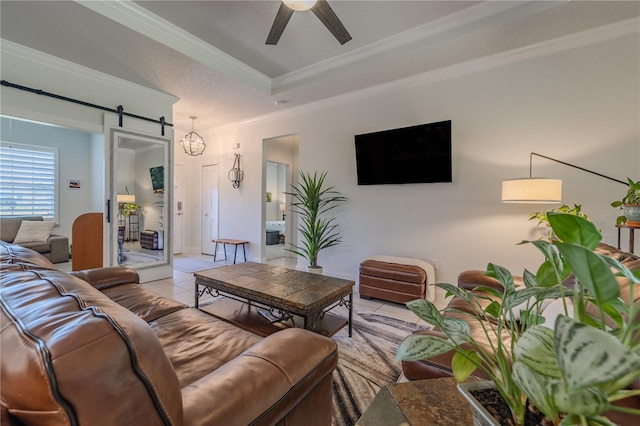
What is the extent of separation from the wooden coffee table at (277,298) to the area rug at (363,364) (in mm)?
201

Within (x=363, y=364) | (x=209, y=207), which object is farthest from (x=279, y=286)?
Answer: (x=209, y=207)

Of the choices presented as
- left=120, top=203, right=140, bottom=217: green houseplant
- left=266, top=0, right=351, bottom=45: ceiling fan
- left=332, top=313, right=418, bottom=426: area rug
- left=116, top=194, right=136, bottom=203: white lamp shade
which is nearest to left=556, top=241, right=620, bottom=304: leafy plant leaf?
left=332, top=313, right=418, bottom=426: area rug

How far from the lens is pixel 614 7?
2.35m

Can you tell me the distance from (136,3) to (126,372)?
10.8ft

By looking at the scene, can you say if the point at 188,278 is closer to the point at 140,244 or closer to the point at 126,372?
the point at 140,244

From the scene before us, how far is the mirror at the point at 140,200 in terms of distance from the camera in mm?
3815

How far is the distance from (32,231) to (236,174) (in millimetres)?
3497

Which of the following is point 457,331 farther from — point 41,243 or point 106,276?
point 41,243

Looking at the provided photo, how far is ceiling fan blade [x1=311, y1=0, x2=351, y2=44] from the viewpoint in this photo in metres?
2.07

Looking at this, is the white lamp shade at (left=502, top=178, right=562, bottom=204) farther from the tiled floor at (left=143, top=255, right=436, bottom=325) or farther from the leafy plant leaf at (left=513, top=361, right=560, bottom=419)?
the leafy plant leaf at (left=513, top=361, right=560, bottom=419)

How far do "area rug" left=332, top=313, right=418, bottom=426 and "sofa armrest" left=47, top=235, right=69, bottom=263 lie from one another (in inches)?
207

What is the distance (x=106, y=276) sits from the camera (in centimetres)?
219

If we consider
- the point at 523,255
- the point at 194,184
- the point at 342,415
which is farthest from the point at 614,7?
the point at 194,184

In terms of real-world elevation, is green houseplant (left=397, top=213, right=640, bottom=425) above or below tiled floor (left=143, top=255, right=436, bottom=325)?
above
